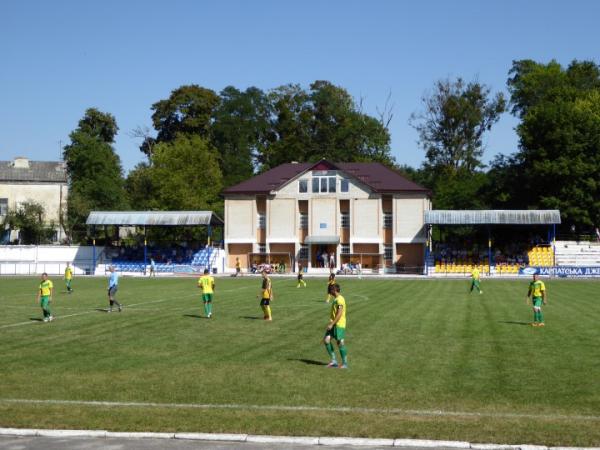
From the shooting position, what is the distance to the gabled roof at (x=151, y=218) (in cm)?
7812

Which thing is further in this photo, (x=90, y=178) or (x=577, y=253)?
(x=90, y=178)

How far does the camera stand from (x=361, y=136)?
10956 cm

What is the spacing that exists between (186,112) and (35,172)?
1060 inches

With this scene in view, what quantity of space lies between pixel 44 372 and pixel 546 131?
68864 mm

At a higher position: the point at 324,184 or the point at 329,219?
the point at 324,184

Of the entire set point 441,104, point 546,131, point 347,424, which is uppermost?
point 441,104

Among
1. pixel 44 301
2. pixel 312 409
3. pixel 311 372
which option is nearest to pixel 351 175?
pixel 44 301

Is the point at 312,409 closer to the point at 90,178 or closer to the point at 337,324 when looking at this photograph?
the point at 337,324

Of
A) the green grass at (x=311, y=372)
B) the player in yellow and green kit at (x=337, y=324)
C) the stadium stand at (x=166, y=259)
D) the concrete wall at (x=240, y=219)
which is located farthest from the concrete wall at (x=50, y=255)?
the player in yellow and green kit at (x=337, y=324)

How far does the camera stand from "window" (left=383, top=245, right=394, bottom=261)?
79188mm

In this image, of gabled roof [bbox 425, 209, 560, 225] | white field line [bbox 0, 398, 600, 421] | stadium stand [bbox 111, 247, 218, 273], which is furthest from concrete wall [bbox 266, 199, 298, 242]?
Result: white field line [bbox 0, 398, 600, 421]

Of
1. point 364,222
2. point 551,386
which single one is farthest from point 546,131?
point 551,386

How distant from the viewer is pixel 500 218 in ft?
240

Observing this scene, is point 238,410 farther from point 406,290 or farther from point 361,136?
point 361,136
